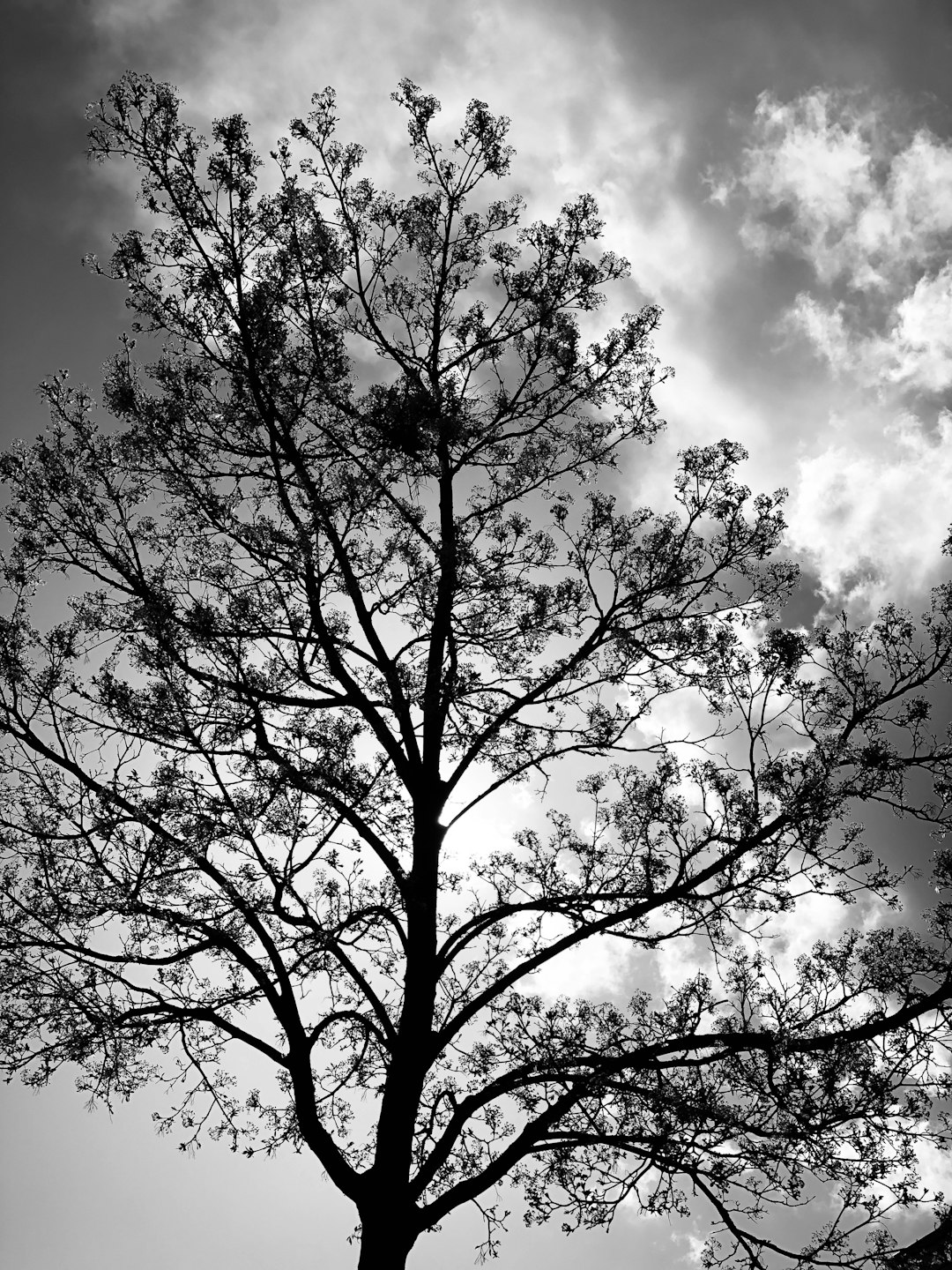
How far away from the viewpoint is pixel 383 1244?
6.41 m

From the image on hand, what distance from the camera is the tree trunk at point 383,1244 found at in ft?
21.0

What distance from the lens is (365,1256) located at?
645 centimetres

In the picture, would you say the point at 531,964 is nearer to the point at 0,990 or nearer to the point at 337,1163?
the point at 337,1163

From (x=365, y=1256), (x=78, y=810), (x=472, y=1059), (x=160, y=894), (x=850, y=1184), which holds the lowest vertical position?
(x=850, y=1184)

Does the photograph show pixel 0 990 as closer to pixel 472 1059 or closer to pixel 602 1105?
pixel 472 1059

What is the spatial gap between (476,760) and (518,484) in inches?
136

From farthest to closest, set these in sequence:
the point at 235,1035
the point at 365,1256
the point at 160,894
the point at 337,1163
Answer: the point at 160,894 < the point at 235,1035 < the point at 337,1163 < the point at 365,1256

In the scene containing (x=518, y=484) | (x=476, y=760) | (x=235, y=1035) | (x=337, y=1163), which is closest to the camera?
(x=337, y=1163)

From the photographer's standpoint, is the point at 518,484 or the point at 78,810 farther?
the point at 518,484

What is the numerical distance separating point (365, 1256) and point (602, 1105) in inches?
87.1

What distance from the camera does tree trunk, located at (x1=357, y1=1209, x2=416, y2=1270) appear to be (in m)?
6.39

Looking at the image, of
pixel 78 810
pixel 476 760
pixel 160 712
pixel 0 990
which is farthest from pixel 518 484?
pixel 0 990

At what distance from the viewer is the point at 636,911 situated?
25.5 ft

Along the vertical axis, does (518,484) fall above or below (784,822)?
above
